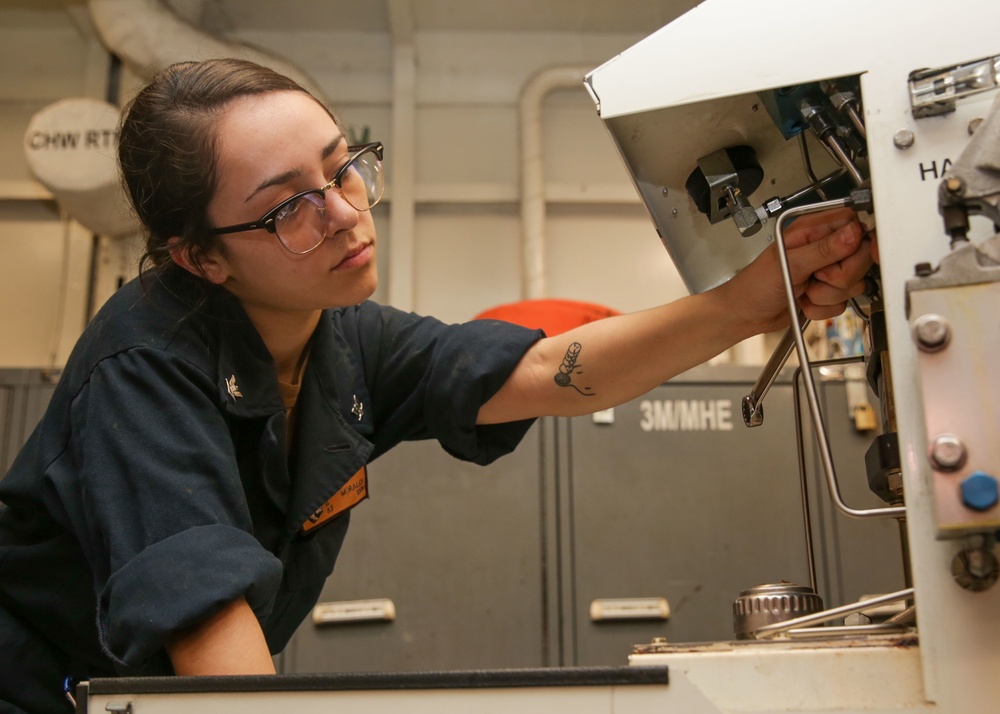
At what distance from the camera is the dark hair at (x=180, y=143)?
0.90m

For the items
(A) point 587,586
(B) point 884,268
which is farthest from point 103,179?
(B) point 884,268

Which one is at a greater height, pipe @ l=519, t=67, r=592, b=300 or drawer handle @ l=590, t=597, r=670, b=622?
pipe @ l=519, t=67, r=592, b=300

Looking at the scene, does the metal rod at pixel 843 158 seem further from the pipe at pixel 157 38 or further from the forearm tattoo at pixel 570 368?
the pipe at pixel 157 38

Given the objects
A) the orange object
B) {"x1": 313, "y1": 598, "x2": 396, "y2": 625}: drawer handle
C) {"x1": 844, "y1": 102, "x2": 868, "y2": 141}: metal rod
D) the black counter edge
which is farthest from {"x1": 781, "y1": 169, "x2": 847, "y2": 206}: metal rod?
{"x1": 313, "y1": 598, "x2": 396, "y2": 625}: drawer handle

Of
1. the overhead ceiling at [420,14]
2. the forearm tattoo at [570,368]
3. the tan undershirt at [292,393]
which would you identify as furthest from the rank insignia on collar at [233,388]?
the overhead ceiling at [420,14]

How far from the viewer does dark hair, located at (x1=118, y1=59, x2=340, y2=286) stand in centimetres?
90

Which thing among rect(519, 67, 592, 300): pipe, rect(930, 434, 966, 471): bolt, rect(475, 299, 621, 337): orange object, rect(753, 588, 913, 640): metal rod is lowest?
rect(753, 588, 913, 640): metal rod

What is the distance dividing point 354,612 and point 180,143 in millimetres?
1296

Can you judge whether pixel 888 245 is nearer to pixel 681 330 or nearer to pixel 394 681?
pixel 681 330

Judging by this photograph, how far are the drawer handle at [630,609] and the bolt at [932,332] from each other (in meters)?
1.50

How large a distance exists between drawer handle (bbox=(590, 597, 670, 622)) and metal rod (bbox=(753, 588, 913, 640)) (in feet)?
4.34

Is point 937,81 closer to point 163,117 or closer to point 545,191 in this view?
point 163,117

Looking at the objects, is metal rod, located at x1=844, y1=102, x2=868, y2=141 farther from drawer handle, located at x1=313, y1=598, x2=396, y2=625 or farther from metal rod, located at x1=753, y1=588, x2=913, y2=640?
drawer handle, located at x1=313, y1=598, x2=396, y2=625

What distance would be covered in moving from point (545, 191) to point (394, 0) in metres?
0.69
